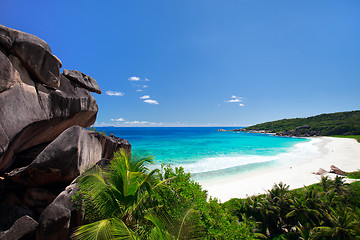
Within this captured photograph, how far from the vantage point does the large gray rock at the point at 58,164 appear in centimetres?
592

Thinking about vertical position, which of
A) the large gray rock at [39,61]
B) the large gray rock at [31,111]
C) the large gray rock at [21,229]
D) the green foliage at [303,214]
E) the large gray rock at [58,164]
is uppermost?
the large gray rock at [39,61]

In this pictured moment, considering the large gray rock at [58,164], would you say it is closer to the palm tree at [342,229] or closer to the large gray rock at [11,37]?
the large gray rock at [11,37]

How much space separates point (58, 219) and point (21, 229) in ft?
3.78

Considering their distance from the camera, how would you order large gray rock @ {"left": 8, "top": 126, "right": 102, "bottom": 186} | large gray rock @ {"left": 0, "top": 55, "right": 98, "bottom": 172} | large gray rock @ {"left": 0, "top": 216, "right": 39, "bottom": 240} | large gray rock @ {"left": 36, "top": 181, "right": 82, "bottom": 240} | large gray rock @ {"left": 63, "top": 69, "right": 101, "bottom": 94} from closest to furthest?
1. large gray rock @ {"left": 0, "top": 216, "right": 39, "bottom": 240}
2. large gray rock @ {"left": 36, "top": 181, "right": 82, "bottom": 240}
3. large gray rock @ {"left": 0, "top": 55, "right": 98, "bottom": 172}
4. large gray rock @ {"left": 8, "top": 126, "right": 102, "bottom": 186}
5. large gray rock @ {"left": 63, "top": 69, "right": 101, "bottom": 94}

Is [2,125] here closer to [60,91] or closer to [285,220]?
[60,91]

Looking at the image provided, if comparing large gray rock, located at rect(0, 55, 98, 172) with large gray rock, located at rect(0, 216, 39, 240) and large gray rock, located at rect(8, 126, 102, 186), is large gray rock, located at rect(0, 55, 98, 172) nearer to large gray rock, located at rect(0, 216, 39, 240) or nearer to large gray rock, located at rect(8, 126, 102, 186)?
large gray rock, located at rect(8, 126, 102, 186)

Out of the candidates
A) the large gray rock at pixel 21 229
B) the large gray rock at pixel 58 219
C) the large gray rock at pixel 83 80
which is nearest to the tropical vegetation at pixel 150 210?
the large gray rock at pixel 58 219

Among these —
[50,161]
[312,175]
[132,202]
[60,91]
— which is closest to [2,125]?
[50,161]

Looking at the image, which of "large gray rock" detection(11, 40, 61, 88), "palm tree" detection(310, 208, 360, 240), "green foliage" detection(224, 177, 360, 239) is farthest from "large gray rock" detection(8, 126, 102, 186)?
"palm tree" detection(310, 208, 360, 240)

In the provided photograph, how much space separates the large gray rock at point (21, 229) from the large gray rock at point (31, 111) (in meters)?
2.10

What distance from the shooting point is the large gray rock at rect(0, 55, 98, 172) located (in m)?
5.58

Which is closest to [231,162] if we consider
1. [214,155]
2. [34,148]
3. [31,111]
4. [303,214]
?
[214,155]

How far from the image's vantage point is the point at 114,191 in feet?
15.2

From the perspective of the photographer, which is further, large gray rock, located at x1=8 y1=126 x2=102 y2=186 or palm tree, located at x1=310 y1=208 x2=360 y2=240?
palm tree, located at x1=310 y1=208 x2=360 y2=240
